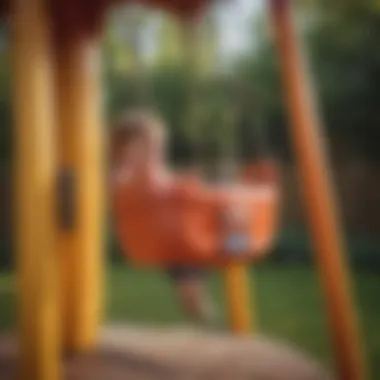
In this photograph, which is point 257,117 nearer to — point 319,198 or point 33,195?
point 319,198

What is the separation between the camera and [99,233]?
0.70m

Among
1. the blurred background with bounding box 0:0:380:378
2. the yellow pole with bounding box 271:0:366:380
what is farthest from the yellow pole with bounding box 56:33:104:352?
the yellow pole with bounding box 271:0:366:380

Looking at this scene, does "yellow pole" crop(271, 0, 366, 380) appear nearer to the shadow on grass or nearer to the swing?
the swing

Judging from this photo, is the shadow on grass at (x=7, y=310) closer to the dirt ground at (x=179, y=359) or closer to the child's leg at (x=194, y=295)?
the dirt ground at (x=179, y=359)

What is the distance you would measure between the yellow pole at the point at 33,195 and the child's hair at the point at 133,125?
0.33 feet

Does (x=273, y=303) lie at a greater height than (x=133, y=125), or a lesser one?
lesser

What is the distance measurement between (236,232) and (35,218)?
0.15 meters

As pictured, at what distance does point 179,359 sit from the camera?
660 mm

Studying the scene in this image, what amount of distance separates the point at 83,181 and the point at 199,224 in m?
0.09

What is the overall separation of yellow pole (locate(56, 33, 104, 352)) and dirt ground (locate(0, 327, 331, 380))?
26 mm

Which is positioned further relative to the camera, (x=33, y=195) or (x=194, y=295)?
(x=194, y=295)

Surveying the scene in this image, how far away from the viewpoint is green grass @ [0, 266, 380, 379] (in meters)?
0.64

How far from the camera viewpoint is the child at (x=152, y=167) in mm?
673

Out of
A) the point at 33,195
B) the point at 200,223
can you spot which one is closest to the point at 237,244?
the point at 200,223
